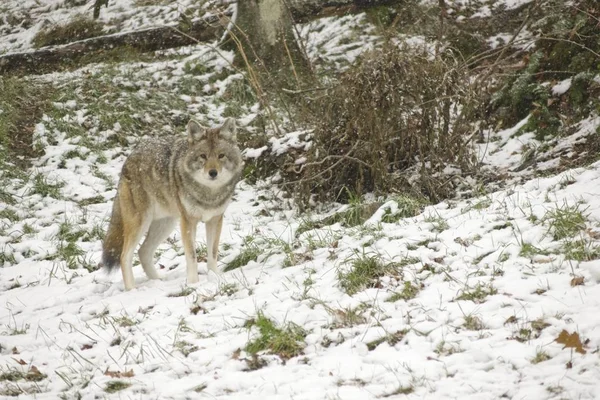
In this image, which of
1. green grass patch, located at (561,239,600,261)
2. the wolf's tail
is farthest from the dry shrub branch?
green grass patch, located at (561,239,600,261)

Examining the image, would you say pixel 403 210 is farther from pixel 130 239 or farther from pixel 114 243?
pixel 114 243

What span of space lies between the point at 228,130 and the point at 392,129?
240 cm

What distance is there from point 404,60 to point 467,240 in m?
2.96

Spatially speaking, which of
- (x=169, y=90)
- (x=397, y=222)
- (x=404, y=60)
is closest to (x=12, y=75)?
(x=169, y=90)

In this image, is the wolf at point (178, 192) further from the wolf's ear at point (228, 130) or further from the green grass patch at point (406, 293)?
the green grass patch at point (406, 293)

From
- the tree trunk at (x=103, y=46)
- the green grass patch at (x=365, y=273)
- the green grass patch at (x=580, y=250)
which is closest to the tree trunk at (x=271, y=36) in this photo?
the tree trunk at (x=103, y=46)

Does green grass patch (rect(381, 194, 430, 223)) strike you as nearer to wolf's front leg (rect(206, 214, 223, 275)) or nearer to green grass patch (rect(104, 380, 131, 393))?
wolf's front leg (rect(206, 214, 223, 275))

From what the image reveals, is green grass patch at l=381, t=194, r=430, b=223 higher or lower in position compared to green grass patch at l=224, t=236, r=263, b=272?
higher

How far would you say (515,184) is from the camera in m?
7.11

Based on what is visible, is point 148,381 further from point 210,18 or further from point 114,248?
point 210,18

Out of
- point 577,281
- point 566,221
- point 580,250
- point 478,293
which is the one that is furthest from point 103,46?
point 577,281

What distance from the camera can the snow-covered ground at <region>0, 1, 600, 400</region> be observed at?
11.2ft

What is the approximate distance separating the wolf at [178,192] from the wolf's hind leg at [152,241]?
0.01 metres

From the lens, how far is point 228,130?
20.1 feet
